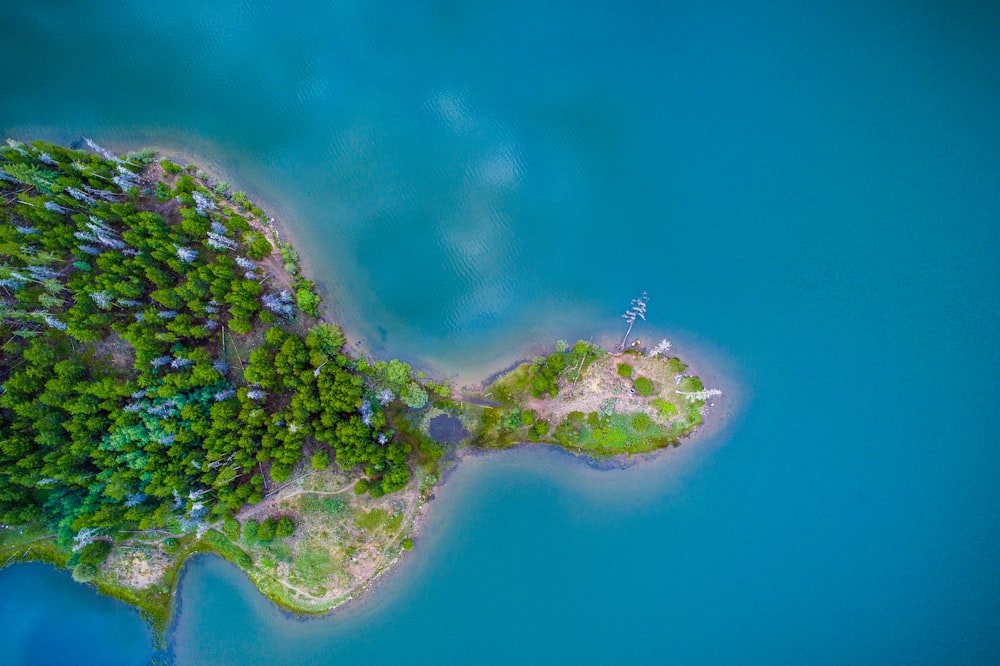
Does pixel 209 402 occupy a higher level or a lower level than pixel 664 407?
lower

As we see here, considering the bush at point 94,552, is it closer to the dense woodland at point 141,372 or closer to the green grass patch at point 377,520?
the dense woodland at point 141,372

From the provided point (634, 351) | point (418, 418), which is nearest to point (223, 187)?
point (418, 418)

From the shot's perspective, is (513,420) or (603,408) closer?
(513,420)

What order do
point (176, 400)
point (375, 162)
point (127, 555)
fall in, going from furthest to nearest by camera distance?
1. point (375, 162)
2. point (127, 555)
3. point (176, 400)

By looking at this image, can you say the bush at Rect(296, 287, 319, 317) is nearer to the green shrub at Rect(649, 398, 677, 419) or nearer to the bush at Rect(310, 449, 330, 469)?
the bush at Rect(310, 449, 330, 469)

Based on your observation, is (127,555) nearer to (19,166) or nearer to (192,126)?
(19,166)

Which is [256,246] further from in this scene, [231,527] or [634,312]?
[634,312]

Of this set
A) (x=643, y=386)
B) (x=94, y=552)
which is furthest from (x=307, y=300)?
(x=643, y=386)
